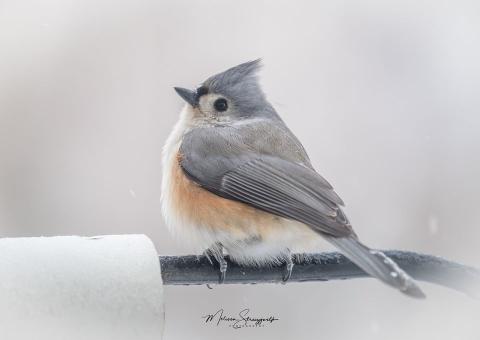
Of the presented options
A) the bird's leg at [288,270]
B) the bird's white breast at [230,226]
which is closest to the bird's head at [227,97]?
the bird's white breast at [230,226]

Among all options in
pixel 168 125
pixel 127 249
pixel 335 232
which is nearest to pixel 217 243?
pixel 335 232

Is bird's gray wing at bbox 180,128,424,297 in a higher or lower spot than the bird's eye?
lower

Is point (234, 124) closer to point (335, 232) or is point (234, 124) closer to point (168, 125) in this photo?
point (335, 232)

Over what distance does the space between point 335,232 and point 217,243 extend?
1.87 ft

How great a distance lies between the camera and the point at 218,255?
3391mm

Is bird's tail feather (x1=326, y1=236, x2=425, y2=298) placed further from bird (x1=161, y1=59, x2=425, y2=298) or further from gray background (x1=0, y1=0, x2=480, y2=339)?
gray background (x1=0, y1=0, x2=480, y2=339)

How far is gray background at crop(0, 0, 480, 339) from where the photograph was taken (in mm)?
5949

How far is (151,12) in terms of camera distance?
756 cm

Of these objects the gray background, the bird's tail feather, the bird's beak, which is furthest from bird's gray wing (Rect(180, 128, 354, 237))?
the gray background

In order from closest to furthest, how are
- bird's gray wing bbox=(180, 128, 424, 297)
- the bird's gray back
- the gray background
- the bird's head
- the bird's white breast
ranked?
bird's gray wing bbox=(180, 128, 424, 297) → the bird's white breast → the bird's gray back → the bird's head → the gray background

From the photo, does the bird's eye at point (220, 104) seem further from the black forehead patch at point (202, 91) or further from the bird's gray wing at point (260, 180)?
the bird's gray wing at point (260, 180)

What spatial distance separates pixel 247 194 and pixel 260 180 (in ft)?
0.35

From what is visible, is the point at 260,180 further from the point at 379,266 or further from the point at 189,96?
the point at 379,266

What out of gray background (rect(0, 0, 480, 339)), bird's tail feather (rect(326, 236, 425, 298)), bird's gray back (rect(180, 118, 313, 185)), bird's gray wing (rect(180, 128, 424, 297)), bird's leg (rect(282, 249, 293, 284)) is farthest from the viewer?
gray background (rect(0, 0, 480, 339))
